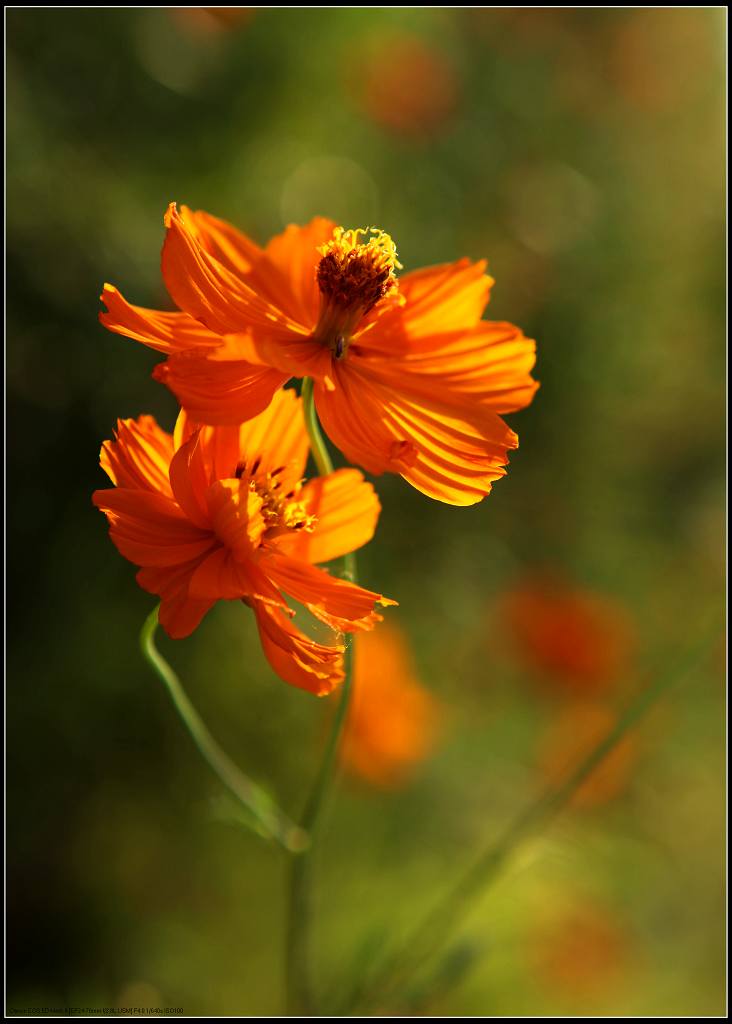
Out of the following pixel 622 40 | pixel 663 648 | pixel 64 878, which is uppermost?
pixel 622 40

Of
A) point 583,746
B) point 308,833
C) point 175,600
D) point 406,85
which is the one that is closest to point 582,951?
point 583,746

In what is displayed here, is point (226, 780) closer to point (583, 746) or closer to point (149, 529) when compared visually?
point (149, 529)

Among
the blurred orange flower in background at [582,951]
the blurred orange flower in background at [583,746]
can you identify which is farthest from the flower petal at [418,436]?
the blurred orange flower in background at [582,951]

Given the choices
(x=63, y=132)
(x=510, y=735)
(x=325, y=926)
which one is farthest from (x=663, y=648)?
(x=63, y=132)

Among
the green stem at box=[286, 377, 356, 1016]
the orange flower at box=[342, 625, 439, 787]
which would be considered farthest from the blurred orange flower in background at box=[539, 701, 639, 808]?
the green stem at box=[286, 377, 356, 1016]

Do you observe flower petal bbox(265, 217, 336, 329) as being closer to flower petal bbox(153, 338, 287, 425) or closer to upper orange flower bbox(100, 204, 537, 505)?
upper orange flower bbox(100, 204, 537, 505)

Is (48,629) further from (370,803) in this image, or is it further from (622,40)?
(622,40)
